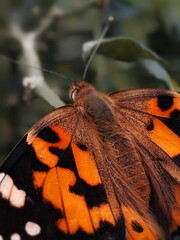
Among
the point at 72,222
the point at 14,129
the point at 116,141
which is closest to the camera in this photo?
the point at 72,222

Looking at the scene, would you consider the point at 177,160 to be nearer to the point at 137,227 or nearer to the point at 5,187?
the point at 137,227

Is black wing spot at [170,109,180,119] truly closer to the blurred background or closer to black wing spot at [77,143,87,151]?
black wing spot at [77,143,87,151]

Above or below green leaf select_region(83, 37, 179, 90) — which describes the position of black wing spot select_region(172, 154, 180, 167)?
below

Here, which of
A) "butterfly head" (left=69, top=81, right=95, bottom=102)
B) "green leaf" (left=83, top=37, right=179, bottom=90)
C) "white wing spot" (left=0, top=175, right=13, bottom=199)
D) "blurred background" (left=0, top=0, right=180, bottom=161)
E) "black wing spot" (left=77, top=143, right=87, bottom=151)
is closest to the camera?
"white wing spot" (left=0, top=175, right=13, bottom=199)

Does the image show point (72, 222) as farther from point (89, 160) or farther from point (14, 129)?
point (14, 129)

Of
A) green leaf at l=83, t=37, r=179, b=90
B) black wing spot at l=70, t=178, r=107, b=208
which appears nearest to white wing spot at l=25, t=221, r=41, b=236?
black wing spot at l=70, t=178, r=107, b=208

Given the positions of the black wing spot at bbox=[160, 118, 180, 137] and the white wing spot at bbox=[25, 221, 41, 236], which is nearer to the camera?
the white wing spot at bbox=[25, 221, 41, 236]

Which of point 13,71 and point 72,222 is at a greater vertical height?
point 13,71

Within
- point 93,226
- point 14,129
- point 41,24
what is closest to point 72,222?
point 93,226
